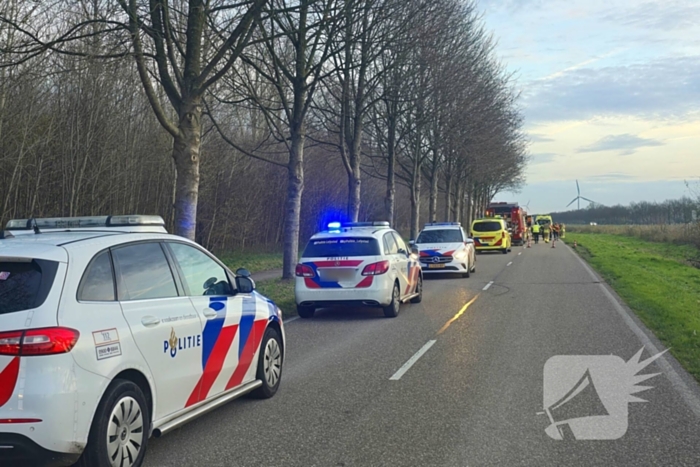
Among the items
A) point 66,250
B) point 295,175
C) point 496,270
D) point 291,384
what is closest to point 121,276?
point 66,250

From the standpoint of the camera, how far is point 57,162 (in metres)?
20.5

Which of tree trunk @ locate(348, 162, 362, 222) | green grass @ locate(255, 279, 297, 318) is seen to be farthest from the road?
tree trunk @ locate(348, 162, 362, 222)

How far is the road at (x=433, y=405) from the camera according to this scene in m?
5.19

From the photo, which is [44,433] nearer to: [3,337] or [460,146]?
[3,337]

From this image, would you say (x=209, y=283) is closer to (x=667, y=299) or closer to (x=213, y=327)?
(x=213, y=327)

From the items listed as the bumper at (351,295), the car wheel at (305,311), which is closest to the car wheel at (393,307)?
the bumper at (351,295)

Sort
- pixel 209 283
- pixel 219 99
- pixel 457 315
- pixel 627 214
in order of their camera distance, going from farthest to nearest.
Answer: pixel 627 214 < pixel 219 99 < pixel 457 315 < pixel 209 283

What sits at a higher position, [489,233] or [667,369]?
[489,233]

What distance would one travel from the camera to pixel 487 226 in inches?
1481

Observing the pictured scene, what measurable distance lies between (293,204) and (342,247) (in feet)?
18.9

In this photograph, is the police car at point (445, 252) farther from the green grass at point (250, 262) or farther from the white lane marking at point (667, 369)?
the white lane marking at point (667, 369)

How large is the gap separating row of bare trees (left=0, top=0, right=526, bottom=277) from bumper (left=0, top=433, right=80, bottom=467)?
325 inches

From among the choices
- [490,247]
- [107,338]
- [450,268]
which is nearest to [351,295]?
[107,338]

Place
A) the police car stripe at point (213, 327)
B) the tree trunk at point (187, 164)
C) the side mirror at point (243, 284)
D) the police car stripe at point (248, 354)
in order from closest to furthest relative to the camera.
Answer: the police car stripe at point (213, 327)
the police car stripe at point (248, 354)
the side mirror at point (243, 284)
the tree trunk at point (187, 164)
